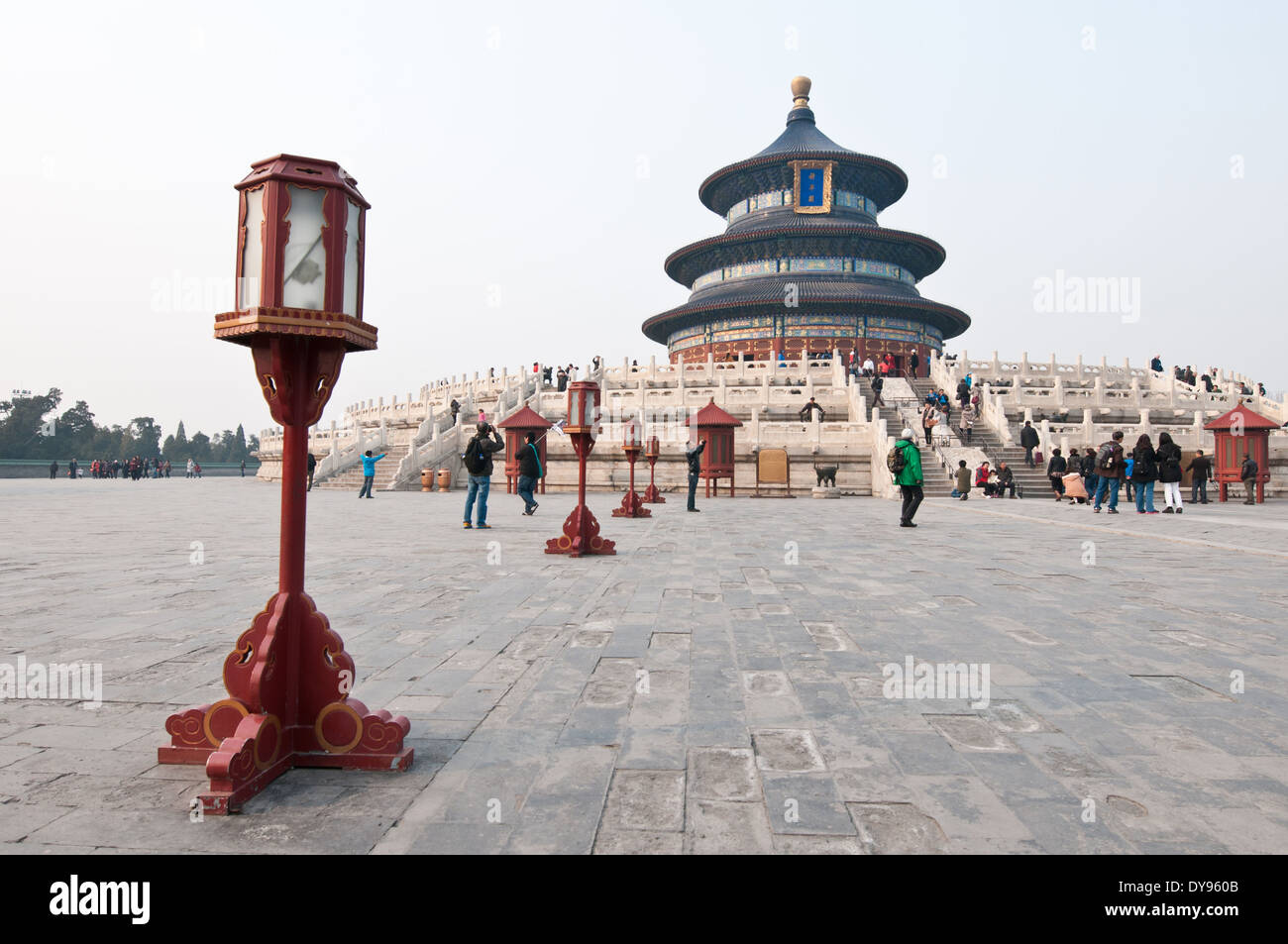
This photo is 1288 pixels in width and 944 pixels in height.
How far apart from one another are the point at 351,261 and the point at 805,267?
41319mm

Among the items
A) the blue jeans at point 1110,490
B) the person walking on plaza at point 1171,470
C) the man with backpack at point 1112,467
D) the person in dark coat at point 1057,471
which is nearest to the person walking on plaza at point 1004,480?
the person in dark coat at point 1057,471

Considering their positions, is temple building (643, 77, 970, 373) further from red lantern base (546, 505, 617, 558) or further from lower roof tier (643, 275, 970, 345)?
A: red lantern base (546, 505, 617, 558)

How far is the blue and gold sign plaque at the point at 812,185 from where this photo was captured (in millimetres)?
43375

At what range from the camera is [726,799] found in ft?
7.52

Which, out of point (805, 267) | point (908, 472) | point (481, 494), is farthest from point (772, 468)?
point (805, 267)

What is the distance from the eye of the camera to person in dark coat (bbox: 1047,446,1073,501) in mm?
19336

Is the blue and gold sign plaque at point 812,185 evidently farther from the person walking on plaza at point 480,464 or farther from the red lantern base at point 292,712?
the red lantern base at point 292,712

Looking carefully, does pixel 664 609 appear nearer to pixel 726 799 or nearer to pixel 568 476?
pixel 726 799

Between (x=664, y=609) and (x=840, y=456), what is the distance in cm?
1800

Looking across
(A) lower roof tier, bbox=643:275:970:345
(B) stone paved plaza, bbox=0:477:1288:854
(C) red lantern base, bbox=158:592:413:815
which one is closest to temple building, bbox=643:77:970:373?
(A) lower roof tier, bbox=643:275:970:345

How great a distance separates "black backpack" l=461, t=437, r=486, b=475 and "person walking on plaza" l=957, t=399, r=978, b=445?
56.4ft

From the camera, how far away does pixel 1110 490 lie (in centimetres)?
1565

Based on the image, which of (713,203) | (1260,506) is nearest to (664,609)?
(1260,506)

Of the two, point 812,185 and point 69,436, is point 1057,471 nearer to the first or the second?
point 812,185
